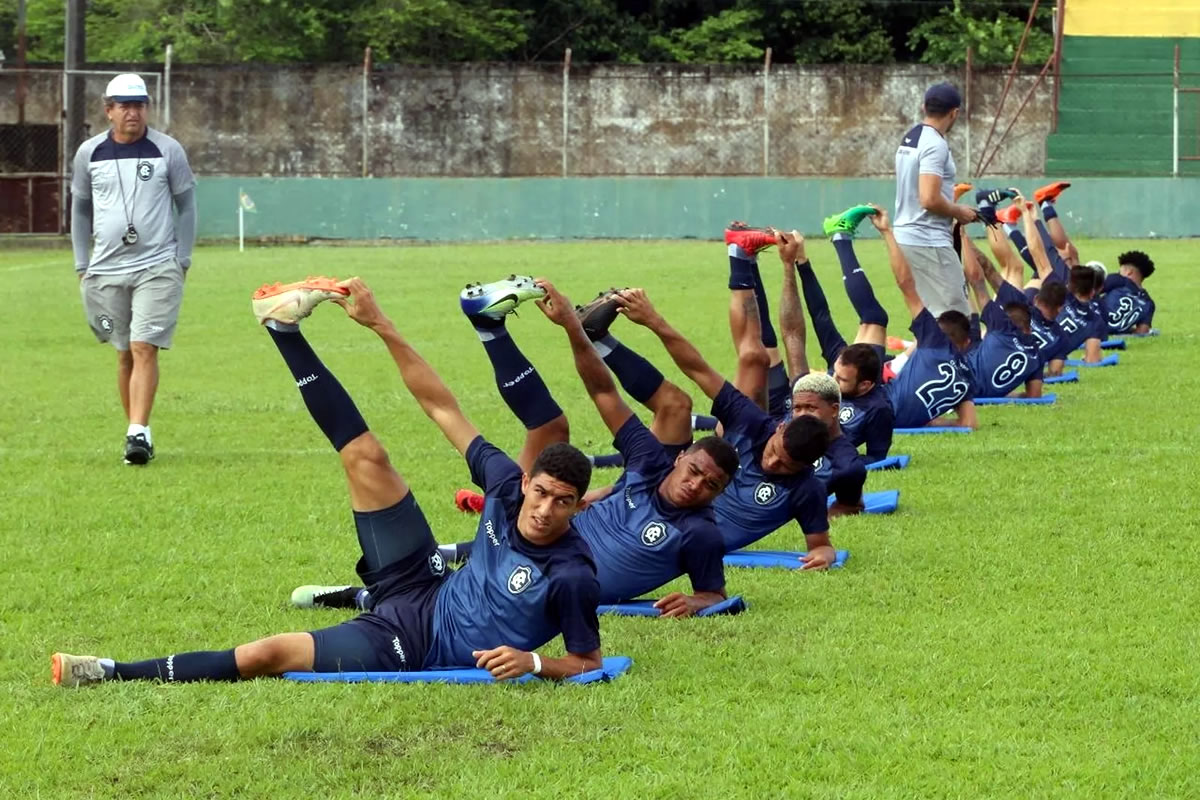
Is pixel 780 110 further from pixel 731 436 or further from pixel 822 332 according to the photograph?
pixel 731 436

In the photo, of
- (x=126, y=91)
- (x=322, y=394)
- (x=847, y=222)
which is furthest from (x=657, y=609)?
(x=126, y=91)

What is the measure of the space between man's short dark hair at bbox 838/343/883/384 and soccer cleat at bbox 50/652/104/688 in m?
5.99

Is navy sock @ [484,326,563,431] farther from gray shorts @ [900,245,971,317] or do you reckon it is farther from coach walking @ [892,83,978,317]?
gray shorts @ [900,245,971,317]

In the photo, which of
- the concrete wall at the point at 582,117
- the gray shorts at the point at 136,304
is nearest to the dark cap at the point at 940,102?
Answer: the gray shorts at the point at 136,304

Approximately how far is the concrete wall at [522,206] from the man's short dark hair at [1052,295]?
818 inches

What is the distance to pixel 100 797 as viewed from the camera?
5.59 metres

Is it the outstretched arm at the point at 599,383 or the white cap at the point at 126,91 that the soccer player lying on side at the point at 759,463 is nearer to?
the outstretched arm at the point at 599,383

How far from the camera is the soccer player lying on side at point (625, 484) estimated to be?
7.82 m

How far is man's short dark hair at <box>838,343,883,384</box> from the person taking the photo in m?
11.6

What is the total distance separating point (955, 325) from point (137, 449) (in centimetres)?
599

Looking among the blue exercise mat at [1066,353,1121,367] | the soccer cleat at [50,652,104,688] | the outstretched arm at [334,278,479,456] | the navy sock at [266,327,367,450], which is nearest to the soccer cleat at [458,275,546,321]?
the outstretched arm at [334,278,479,456]

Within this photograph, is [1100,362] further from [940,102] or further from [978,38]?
[978,38]

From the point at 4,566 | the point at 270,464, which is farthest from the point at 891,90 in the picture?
the point at 4,566

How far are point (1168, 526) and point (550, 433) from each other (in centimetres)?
384
